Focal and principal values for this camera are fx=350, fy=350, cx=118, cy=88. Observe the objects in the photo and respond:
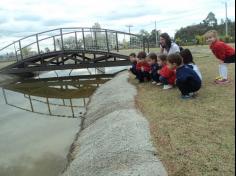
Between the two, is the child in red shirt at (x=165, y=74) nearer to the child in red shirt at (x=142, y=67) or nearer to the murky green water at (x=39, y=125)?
the child in red shirt at (x=142, y=67)

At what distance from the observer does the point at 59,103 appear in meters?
12.1

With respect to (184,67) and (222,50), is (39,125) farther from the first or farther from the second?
(222,50)

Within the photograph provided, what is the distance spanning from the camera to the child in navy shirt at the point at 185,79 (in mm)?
6410

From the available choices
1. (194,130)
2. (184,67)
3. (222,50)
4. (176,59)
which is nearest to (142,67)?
(222,50)

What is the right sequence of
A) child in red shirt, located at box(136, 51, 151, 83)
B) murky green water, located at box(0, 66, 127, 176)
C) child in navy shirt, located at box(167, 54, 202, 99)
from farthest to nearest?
child in red shirt, located at box(136, 51, 151, 83)
child in navy shirt, located at box(167, 54, 202, 99)
murky green water, located at box(0, 66, 127, 176)

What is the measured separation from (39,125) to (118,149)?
4.82 metres

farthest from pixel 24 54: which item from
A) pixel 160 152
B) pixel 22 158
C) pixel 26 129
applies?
pixel 160 152

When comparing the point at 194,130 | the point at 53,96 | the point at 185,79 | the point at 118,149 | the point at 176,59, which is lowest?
the point at 53,96

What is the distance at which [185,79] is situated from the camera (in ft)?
21.1

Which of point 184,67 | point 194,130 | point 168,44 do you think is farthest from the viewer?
point 168,44

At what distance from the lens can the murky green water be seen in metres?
6.13

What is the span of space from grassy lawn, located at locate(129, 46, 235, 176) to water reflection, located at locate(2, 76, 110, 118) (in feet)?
12.2

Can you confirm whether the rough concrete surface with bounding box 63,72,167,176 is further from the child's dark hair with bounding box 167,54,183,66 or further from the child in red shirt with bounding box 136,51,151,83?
the child in red shirt with bounding box 136,51,151,83

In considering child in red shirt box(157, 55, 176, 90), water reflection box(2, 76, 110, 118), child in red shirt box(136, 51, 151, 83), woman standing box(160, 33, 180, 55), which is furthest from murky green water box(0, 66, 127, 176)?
woman standing box(160, 33, 180, 55)
